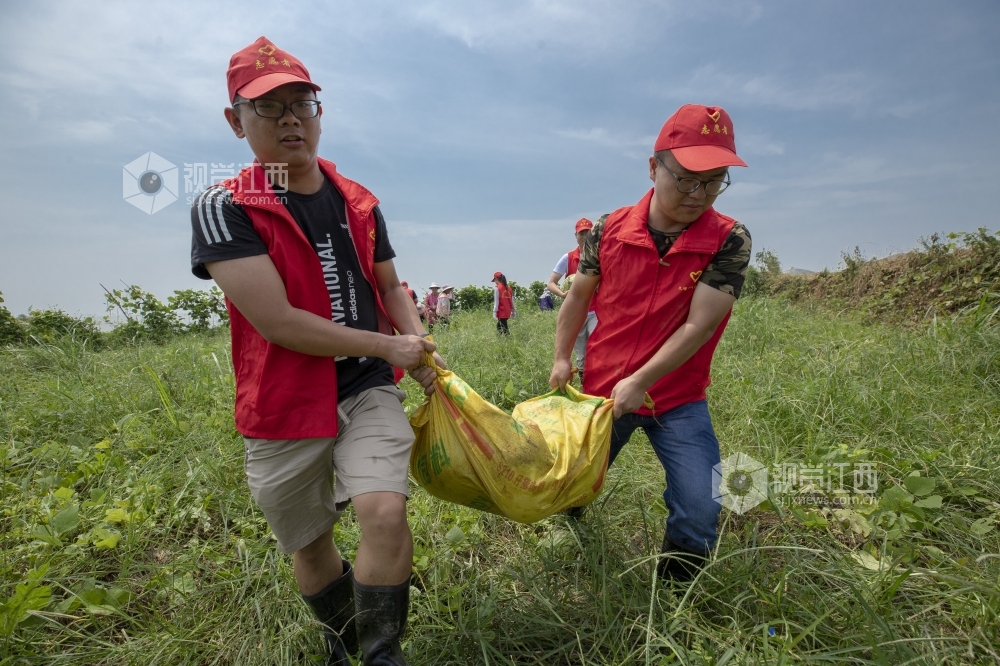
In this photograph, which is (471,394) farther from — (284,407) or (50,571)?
(50,571)

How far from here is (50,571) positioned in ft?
6.88

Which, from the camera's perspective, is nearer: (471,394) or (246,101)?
(246,101)

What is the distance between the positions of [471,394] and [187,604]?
1.34 meters

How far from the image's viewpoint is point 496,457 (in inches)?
62.5

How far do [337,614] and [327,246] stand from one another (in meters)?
1.15

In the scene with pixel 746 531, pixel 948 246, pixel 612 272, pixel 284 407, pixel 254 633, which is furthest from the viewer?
pixel 948 246

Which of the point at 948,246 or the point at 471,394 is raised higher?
the point at 948,246

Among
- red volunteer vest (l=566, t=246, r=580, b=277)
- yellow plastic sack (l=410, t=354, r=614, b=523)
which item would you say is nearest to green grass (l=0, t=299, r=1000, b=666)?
yellow plastic sack (l=410, t=354, r=614, b=523)

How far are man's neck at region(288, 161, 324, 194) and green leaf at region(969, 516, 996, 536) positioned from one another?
8.71 feet

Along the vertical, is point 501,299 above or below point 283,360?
above

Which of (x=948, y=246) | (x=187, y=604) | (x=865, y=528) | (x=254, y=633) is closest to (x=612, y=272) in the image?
(x=865, y=528)

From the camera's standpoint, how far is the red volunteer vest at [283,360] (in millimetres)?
1433
